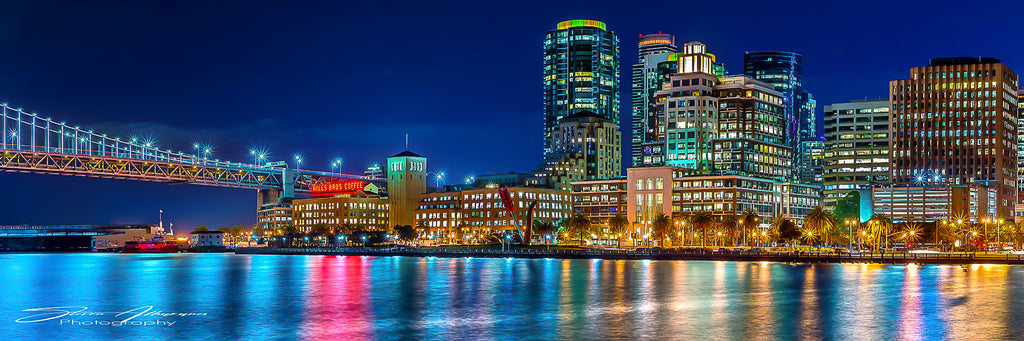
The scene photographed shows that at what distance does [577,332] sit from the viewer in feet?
175

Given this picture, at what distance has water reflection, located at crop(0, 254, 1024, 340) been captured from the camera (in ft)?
178

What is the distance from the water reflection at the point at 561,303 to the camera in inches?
2136

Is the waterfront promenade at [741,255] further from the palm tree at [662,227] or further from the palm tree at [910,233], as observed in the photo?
the palm tree at [910,233]

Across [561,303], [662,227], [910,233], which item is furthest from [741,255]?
[561,303]

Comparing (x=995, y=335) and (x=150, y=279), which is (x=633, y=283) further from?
(x=150, y=279)

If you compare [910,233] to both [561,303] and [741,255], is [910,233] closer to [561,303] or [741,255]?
[741,255]

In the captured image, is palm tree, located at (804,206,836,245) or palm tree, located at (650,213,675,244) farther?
palm tree, located at (650,213,675,244)

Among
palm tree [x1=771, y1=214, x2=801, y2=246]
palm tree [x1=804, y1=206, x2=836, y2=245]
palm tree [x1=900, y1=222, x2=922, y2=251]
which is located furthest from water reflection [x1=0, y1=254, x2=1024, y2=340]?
palm tree [x1=900, y1=222, x2=922, y2=251]

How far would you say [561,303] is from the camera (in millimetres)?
71000

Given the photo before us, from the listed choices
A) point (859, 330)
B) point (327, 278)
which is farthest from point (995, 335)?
point (327, 278)

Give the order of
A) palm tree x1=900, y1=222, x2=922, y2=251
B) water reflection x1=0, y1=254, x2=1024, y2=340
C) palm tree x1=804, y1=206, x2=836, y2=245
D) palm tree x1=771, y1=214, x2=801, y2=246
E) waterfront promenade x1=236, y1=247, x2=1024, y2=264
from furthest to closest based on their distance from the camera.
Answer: palm tree x1=900, y1=222, x2=922, y2=251
palm tree x1=771, y1=214, x2=801, y2=246
palm tree x1=804, y1=206, x2=836, y2=245
waterfront promenade x1=236, y1=247, x2=1024, y2=264
water reflection x1=0, y1=254, x2=1024, y2=340

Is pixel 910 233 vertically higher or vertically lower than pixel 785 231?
lower

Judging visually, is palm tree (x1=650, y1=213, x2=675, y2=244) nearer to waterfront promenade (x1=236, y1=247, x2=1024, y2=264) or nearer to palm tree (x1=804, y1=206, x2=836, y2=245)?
waterfront promenade (x1=236, y1=247, x2=1024, y2=264)

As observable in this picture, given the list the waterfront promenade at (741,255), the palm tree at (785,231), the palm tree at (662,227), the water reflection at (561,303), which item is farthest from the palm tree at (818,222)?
the water reflection at (561,303)
